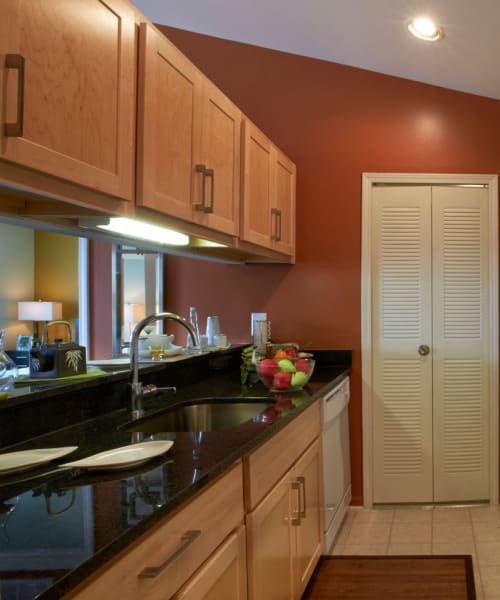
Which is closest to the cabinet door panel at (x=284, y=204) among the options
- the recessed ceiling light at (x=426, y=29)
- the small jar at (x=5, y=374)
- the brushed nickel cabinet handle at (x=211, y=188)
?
the recessed ceiling light at (x=426, y=29)

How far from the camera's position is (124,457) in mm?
1467

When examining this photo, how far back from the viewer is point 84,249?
267 centimetres

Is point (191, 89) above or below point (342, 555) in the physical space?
above

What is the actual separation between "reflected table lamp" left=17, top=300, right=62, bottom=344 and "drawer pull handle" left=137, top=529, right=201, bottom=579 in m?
1.01

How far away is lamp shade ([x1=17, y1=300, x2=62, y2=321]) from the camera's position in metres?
2.01

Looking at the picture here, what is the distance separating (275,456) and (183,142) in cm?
114

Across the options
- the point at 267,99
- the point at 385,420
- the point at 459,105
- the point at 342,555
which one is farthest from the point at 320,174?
the point at 342,555

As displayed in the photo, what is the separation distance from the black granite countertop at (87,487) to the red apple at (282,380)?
0.28m

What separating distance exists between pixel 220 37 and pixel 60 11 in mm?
2694

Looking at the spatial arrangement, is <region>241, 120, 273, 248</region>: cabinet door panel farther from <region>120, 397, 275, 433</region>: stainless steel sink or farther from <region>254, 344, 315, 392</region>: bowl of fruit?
<region>120, 397, 275, 433</region>: stainless steel sink

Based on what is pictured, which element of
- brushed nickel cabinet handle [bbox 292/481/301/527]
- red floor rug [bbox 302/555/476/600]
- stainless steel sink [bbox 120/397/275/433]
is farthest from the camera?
red floor rug [bbox 302/555/476/600]

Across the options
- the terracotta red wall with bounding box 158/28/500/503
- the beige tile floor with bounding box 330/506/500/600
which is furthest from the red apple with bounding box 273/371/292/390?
the terracotta red wall with bounding box 158/28/500/503

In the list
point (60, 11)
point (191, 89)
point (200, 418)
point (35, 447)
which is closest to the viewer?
point (60, 11)

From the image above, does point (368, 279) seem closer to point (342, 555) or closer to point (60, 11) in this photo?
point (342, 555)
